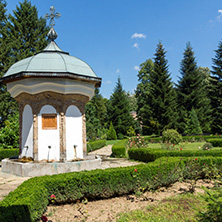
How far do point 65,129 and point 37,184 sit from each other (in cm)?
378

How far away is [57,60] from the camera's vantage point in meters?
8.57

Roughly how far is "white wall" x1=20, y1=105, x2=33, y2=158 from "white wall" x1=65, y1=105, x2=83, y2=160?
59.0 inches

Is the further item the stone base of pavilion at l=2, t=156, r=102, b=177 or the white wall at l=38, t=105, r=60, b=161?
the white wall at l=38, t=105, r=60, b=161

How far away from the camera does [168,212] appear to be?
4.61 metres

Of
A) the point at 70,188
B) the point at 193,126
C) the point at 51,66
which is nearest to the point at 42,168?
the point at 70,188

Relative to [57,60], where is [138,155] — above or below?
below

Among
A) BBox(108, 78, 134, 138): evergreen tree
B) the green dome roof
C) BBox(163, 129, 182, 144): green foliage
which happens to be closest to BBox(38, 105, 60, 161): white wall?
the green dome roof

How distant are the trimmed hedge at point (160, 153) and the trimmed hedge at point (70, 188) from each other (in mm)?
3333

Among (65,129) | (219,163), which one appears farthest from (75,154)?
(219,163)

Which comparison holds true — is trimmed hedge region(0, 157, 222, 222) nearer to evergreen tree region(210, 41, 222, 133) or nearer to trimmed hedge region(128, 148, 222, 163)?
trimmed hedge region(128, 148, 222, 163)

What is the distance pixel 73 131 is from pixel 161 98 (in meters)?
25.9

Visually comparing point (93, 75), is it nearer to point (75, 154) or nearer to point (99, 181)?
point (75, 154)

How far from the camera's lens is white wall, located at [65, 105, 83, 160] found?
855 cm

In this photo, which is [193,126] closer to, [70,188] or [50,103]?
[50,103]
